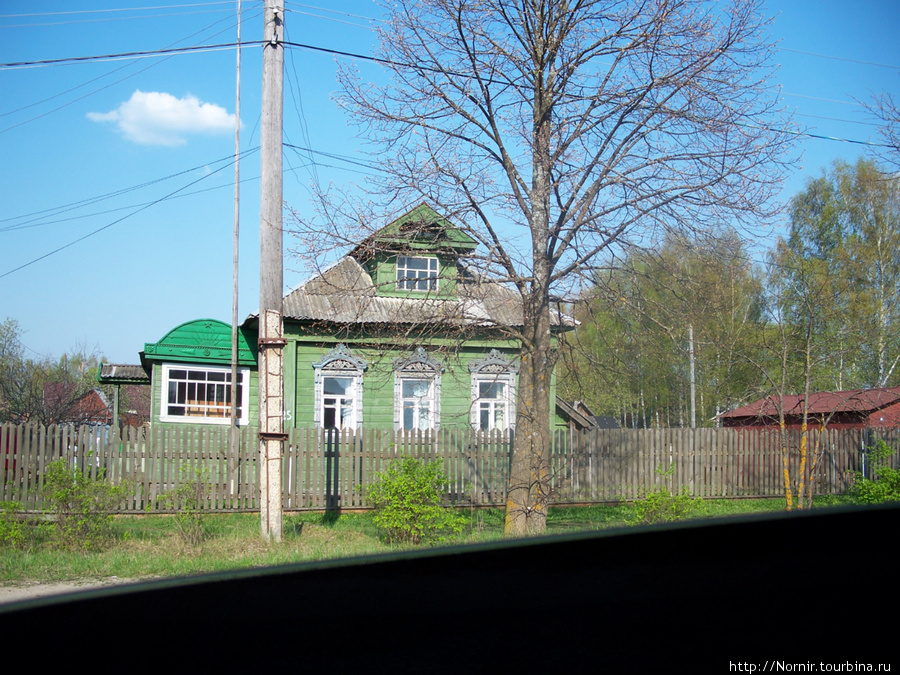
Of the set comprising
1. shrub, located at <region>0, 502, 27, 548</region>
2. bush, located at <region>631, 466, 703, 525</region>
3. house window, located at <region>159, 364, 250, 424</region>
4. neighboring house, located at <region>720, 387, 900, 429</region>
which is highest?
house window, located at <region>159, 364, 250, 424</region>

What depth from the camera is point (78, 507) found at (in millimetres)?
9570

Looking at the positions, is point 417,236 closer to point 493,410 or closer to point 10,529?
point 10,529

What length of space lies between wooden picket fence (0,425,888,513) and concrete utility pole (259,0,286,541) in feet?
6.64

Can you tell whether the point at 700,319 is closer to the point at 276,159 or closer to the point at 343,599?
the point at 276,159

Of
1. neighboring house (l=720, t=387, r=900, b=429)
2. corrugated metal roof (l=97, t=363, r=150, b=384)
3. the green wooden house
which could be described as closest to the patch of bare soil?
the green wooden house

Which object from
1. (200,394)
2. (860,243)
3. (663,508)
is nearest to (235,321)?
(200,394)

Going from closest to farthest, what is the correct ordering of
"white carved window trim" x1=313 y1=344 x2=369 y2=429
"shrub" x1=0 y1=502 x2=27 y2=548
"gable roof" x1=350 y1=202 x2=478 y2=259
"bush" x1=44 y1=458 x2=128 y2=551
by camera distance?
"shrub" x1=0 y1=502 x2=27 y2=548 → "bush" x1=44 y1=458 x2=128 y2=551 → "gable roof" x1=350 y1=202 x2=478 y2=259 → "white carved window trim" x1=313 y1=344 x2=369 y2=429

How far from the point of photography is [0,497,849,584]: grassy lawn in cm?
818

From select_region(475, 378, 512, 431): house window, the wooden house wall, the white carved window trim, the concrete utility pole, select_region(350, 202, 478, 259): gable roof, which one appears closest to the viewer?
select_region(350, 202, 478, 259): gable roof

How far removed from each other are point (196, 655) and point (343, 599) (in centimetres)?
25

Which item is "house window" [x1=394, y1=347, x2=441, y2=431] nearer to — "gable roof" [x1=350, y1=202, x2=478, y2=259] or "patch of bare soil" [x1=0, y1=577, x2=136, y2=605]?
"gable roof" [x1=350, y1=202, x2=478, y2=259]

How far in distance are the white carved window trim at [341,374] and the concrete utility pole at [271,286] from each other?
7.02 m

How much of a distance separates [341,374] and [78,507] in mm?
8527

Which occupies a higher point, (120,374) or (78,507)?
(120,374)
